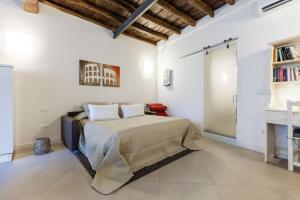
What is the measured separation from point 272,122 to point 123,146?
2256 millimetres

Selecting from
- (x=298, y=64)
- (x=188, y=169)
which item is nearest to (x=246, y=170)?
(x=188, y=169)

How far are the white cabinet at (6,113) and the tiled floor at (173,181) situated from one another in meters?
0.22

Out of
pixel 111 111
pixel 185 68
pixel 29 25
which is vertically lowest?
pixel 111 111

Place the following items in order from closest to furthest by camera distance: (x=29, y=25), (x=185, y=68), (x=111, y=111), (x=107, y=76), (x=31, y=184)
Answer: (x=31, y=184), (x=29, y=25), (x=111, y=111), (x=107, y=76), (x=185, y=68)

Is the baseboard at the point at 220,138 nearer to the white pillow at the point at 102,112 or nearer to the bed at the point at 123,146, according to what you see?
the bed at the point at 123,146

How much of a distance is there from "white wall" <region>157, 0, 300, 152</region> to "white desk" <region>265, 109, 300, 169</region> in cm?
28

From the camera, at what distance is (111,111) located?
3.30 meters

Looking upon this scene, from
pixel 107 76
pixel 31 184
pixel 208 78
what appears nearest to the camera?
pixel 31 184

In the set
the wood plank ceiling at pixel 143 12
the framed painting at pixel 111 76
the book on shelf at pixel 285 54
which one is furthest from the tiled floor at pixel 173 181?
the wood plank ceiling at pixel 143 12

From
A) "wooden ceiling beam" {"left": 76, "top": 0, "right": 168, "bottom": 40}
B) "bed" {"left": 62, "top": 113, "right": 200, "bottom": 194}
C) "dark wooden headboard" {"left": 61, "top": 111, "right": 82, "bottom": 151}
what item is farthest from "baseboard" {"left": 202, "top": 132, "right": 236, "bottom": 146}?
"wooden ceiling beam" {"left": 76, "top": 0, "right": 168, "bottom": 40}

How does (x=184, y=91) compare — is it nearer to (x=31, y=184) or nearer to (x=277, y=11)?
(x=277, y=11)

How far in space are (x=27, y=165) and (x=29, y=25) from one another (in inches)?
104

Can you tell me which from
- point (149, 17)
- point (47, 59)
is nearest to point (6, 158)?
point (47, 59)

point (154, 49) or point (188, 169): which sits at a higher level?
point (154, 49)
